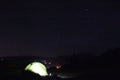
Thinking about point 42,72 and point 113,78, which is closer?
point 113,78

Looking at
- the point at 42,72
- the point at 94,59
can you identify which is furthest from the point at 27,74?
the point at 94,59

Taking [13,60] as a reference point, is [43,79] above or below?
below

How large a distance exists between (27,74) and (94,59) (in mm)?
25306

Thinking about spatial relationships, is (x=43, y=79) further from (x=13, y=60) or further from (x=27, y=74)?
(x=13, y=60)

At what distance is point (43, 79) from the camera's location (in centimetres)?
2781

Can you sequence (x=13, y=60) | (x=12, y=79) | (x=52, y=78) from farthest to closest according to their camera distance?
(x=13, y=60)
(x=52, y=78)
(x=12, y=79)

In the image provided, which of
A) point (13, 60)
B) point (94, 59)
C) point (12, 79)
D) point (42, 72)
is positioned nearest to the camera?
point (12, 79)

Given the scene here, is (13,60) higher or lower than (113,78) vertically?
higher

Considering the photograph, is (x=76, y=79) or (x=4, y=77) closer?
(x=4, y=77)

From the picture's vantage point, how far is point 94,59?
2083 inches

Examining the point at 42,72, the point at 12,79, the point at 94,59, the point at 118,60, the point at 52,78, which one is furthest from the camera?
the point at 94,59

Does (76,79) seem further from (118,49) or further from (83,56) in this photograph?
(83,56)

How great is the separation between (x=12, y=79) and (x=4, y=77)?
27.2 inches

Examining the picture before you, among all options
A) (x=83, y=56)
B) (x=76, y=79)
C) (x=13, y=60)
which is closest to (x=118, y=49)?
(x=83, y=56)
